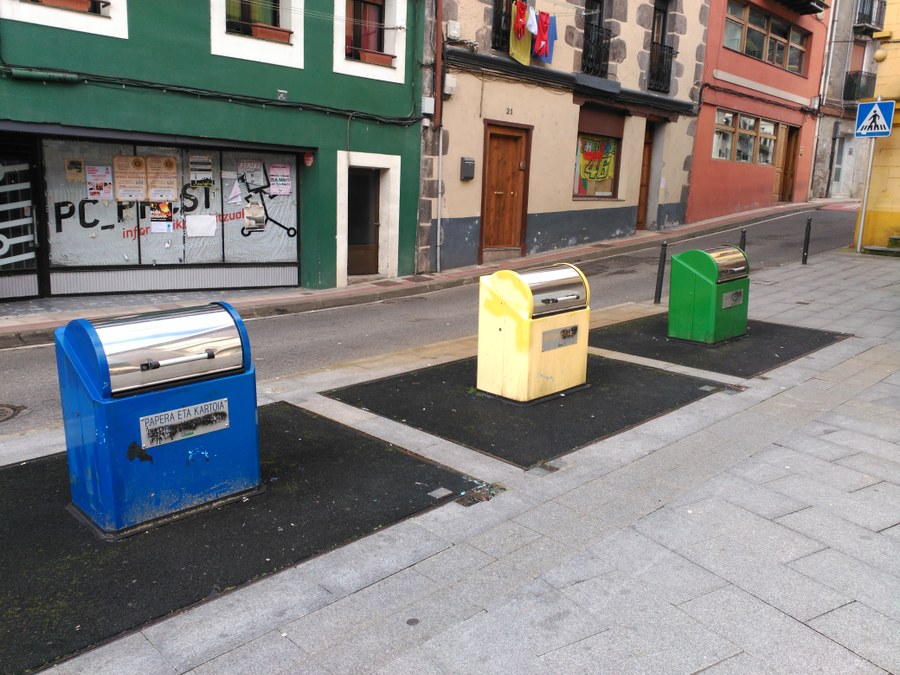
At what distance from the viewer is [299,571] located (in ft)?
12.4

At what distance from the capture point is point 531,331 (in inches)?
247

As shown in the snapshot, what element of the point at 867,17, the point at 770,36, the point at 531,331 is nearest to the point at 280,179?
the point at 531,331

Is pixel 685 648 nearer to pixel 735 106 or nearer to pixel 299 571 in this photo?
pixel 299 571

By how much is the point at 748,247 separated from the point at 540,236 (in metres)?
5.49

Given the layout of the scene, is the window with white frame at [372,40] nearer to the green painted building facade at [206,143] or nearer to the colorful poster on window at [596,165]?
the green painted building facade at [206,143]

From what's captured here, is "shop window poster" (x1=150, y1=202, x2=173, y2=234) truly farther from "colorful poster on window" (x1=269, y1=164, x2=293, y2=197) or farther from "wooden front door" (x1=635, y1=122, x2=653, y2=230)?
"wooden front door" (x1=635, y1=122, x2=653, y2=230)

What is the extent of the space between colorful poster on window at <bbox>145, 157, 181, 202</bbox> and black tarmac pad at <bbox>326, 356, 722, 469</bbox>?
21.2 feet

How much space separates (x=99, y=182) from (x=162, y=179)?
0.95m

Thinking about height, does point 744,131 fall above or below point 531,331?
above

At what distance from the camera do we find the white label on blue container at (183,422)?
4059 mm

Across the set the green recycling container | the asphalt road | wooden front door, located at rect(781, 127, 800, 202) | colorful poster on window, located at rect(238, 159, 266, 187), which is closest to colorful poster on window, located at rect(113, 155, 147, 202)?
colorful poster on window, located at rect(238, 159, 266, 187)

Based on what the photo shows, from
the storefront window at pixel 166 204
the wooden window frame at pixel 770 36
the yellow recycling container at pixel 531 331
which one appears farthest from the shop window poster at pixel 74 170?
the wooden window frame at pixel 770 36

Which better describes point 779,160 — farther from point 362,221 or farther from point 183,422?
point 183,422

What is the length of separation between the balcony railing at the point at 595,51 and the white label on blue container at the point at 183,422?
1620 cm
